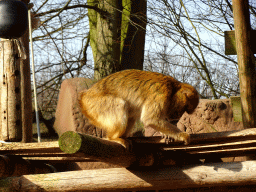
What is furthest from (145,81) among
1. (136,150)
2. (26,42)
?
(26,42)

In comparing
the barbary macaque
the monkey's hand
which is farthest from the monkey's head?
the monkey's hand

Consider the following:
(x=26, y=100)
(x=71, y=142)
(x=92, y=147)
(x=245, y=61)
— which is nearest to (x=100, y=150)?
(x=92, y=147)

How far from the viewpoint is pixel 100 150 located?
8.70ft

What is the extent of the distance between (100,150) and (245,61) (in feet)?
5.91

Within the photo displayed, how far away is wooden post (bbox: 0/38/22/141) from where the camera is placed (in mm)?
4402

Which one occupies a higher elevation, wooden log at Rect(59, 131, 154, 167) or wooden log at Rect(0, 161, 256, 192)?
wooden log at Rect(59, 131, 154, 167)

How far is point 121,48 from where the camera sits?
7.82 m

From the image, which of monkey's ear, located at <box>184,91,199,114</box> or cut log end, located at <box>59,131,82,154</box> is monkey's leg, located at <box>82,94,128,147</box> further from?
cut log end, located at <box>59,131,82,154</box>

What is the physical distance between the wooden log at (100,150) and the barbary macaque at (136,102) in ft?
0.97

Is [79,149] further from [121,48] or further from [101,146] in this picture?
[121,48]

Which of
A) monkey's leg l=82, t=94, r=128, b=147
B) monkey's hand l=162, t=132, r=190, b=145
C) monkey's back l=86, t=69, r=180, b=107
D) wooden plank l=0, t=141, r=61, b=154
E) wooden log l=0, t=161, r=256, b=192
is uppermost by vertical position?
monkey's back l=86, t=69, r=180, b=107

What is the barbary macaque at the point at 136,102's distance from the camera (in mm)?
3637

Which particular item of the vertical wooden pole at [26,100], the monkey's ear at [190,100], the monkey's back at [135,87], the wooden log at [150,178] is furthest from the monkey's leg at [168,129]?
the vertical wooden pole at [26,100]

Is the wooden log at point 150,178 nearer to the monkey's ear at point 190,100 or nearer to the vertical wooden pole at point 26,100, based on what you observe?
the monkey's ear at point 190,100
